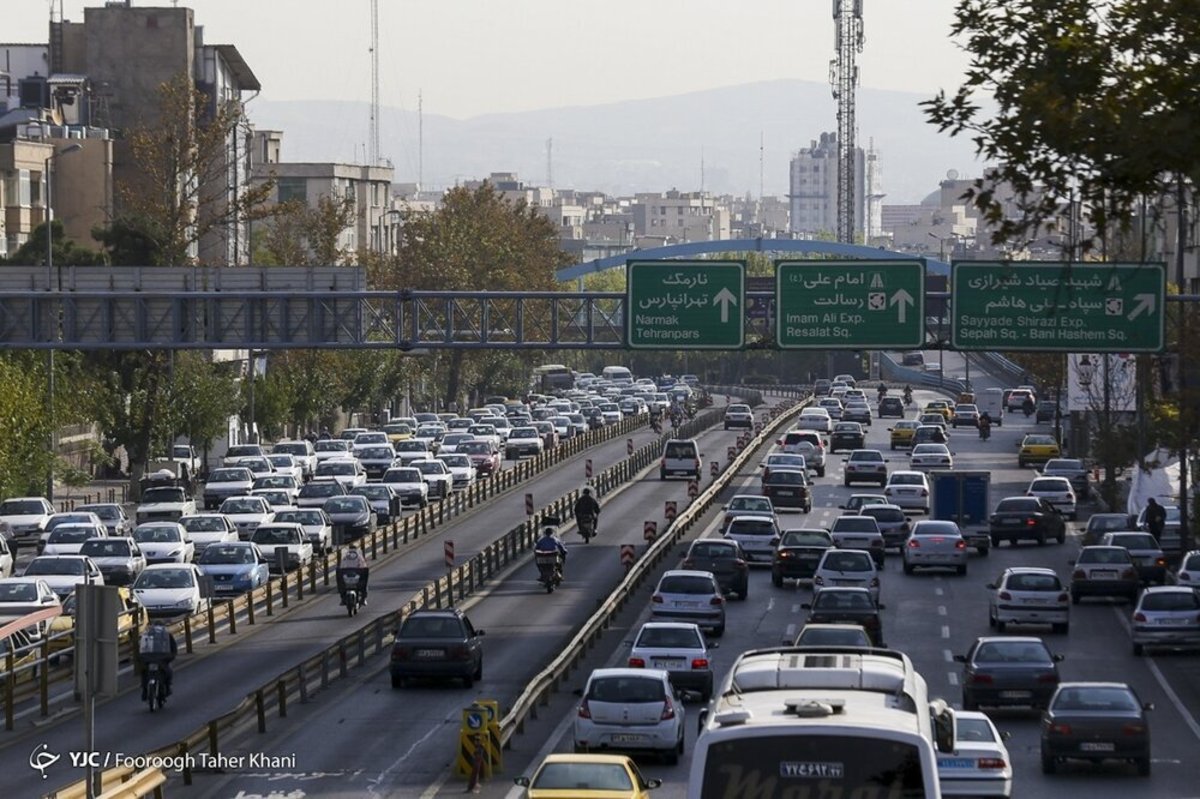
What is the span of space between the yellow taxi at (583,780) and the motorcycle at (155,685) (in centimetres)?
1186

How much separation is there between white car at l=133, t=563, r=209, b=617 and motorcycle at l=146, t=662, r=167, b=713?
8.74m

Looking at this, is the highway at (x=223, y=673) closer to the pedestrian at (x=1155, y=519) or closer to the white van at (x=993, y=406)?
the pedestrian at (x=1155, y=519)

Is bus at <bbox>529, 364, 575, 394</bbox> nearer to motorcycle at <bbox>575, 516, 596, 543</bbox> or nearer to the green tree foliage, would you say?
motorcycle at <bbox>575, 516, 596, 543</bbox>

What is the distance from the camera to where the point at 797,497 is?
71.7 meters

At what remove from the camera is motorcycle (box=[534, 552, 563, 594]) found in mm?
52312

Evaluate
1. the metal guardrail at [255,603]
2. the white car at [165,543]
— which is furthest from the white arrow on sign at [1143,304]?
the white car at [165,543]

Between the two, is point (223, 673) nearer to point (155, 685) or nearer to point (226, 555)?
point (155, 685)

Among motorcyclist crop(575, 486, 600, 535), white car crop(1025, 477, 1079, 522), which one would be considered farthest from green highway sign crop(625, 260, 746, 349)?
white car crop(1025, 477, 1079, 522)

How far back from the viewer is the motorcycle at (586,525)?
208 feet

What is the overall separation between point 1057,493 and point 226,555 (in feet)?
98.4

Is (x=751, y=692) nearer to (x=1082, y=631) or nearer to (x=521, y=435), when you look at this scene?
(x=1082, y=631)

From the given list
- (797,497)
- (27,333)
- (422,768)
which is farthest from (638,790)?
(797,497)

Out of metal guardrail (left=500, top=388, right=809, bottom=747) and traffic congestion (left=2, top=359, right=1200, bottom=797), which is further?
metal guardrail (left=500, top=388, right=809, bottom=747)

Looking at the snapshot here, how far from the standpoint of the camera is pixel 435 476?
7681cm
